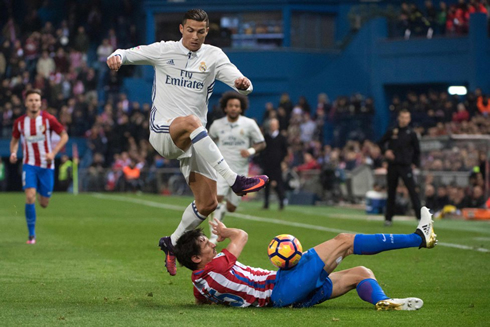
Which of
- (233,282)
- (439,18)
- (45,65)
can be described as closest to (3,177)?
(45,65)

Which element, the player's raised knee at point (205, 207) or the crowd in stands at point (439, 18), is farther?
the crowd in stands at point (439, 18)

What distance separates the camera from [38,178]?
1380 cm

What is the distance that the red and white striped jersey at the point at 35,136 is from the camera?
13.7m

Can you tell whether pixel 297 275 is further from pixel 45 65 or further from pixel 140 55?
pixel 45 65

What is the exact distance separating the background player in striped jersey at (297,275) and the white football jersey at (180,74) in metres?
1.81

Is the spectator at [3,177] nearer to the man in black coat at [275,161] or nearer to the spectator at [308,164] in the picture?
the spectator at [308,164]

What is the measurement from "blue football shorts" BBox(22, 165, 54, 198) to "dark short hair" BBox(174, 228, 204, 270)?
638 cm

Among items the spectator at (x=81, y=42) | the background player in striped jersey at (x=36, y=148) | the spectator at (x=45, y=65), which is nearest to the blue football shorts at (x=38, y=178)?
the background player in striped jersey at (x=36, y=148)

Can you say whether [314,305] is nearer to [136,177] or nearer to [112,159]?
[136,177]

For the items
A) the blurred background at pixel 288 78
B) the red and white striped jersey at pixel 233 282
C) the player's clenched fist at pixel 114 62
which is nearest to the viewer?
the red and white striped jersey at pixel 233 282

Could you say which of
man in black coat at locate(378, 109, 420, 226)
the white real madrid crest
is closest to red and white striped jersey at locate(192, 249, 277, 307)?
the white real madrid crest

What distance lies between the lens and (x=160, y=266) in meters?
11.1

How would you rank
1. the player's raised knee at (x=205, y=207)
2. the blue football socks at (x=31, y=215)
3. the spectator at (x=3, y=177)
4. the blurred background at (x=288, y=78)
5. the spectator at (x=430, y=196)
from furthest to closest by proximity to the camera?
the spectator at (x=3, y=177)
the blurred background at (x=288, y=78)
the spectator at (x=430, y=196)
the blue football socks at (x=31, y=215)
the player's raised knee at (x=205, y=207)


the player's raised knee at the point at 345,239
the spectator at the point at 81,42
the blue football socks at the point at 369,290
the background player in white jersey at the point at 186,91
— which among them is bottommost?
the blue football socks at the point at 369,290
